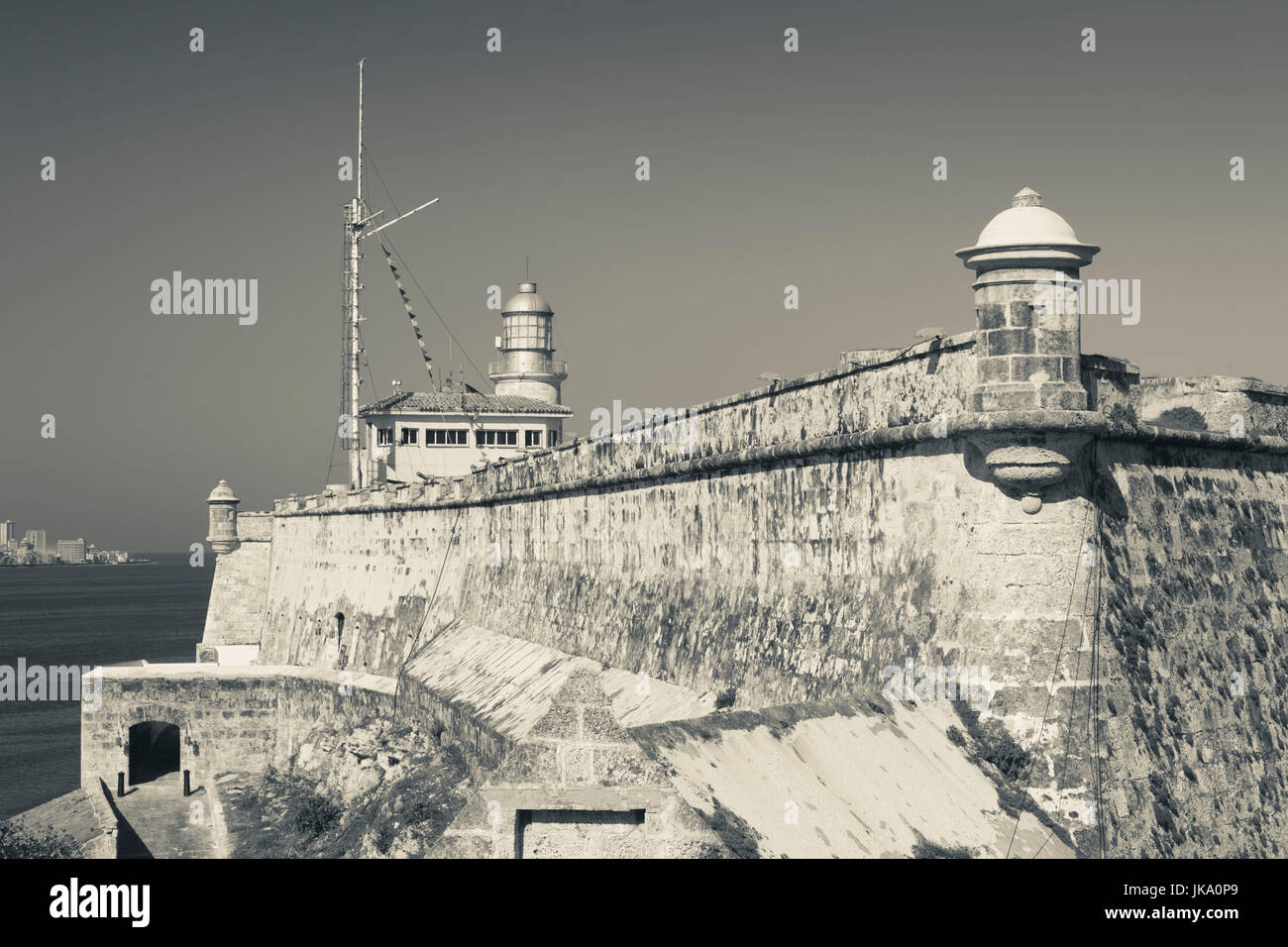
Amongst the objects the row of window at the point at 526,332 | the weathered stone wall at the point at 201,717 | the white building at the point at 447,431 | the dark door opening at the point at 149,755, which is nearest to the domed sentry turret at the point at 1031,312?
the weathered stone wall at the point at 201,717

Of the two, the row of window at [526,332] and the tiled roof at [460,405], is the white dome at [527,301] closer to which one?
the row of window at [526,332]

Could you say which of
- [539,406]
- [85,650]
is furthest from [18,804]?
[85,650]

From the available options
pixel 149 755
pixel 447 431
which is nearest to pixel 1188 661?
pixel 149 755

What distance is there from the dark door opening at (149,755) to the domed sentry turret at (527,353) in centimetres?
1781

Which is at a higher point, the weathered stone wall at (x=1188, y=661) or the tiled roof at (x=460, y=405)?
the tiled roof at (x=460, y=405)

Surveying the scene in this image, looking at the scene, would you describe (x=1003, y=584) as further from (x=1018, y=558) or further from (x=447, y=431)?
(x=447, y=431)

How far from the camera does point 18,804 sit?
1615 inches

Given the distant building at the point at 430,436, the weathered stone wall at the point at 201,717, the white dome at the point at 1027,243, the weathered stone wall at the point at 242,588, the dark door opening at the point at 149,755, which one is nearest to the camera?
the white dome at the point at 1027,243

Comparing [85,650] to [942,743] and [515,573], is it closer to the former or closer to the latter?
[515,573]

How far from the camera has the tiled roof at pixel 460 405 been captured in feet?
152

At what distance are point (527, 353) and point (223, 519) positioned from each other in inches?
489

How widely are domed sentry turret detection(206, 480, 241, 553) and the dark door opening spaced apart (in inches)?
343

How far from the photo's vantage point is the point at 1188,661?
42.2ft

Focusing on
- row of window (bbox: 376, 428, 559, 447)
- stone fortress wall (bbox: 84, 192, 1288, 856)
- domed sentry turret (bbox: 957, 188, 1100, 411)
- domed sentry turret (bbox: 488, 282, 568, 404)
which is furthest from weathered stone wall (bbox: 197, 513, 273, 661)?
domed sentry turret (bbox: 957, 188, 1100, 411)
